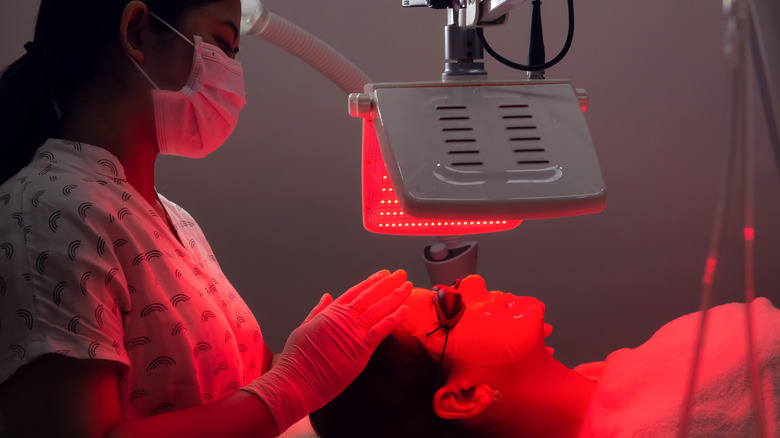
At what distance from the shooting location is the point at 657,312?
7.48ft

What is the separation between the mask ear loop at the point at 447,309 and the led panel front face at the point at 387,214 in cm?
21

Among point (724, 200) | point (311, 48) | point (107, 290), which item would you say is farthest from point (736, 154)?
point (311, 48)

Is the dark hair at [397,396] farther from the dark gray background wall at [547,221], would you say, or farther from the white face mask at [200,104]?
the dark gray background wall at [547,221]

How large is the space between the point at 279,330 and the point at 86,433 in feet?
4.95

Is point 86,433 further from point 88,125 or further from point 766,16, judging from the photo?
point 766,16

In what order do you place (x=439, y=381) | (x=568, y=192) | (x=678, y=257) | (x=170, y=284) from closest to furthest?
(x=568, y=192) < (x=170, y=284) < (x=439, y=381) < (x=678, y=257)

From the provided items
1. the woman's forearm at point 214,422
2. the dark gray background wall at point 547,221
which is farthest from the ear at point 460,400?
the dark gray background wall at point 547,221

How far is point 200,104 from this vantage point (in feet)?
3.79

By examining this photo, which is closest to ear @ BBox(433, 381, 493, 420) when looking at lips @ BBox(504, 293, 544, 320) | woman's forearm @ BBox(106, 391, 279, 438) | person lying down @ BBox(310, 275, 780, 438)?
person lying down @ BBox(310, 275, 780, 438)

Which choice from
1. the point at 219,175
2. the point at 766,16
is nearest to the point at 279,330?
the point at 219,175

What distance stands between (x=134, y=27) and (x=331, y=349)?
26.4 inches

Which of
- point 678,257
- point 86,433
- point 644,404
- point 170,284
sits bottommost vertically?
point 678,257

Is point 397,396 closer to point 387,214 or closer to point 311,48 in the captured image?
point 387,214

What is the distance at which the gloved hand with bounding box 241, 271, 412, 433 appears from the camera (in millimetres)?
1077
